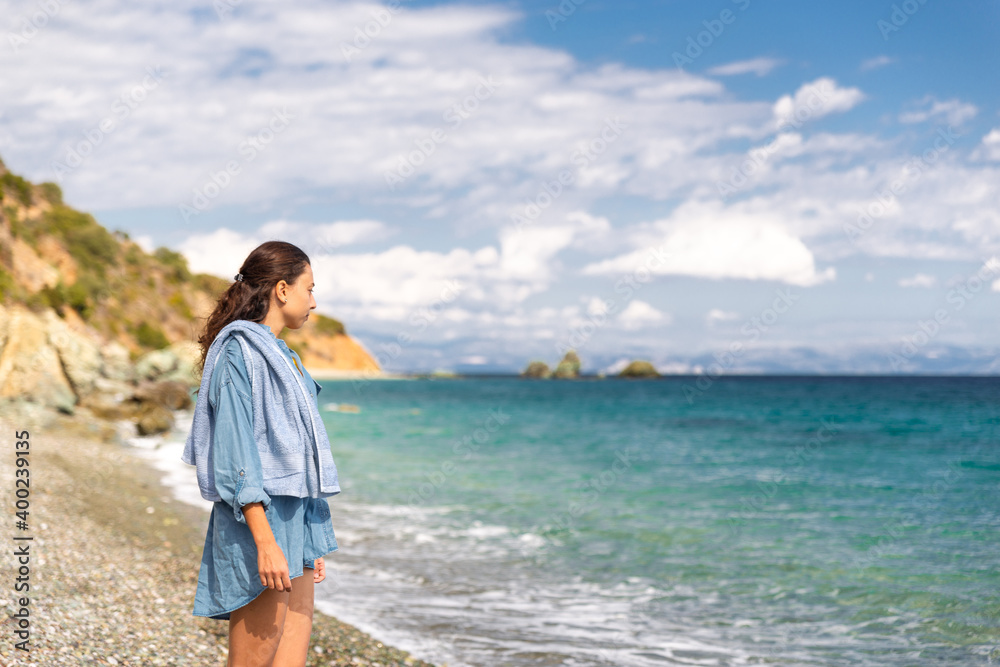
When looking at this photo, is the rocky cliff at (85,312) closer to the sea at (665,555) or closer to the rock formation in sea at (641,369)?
→ the sea at (665,555)

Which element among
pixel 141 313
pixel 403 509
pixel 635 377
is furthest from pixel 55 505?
pixel 635 377

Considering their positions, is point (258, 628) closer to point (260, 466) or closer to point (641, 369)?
point (260, 466)

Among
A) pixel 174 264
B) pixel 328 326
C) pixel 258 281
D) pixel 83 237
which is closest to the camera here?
pixel 258 281

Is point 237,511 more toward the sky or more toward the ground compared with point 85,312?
more toward the ground

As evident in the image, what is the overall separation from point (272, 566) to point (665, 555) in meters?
9.64

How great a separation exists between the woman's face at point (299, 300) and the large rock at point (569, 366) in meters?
174

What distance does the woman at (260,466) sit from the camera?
2.86 m

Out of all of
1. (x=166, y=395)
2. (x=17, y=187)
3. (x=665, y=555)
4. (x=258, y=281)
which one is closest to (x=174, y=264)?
(x=17, y=187)

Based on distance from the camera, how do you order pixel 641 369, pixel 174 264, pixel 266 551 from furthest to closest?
1. pixel 641 369
2. pixel 174 264
3. pixel 266 551

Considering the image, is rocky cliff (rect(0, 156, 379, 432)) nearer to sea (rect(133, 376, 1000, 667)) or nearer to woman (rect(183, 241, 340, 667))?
woman (rect(183, 241, 340, 667))

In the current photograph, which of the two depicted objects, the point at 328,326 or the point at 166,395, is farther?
the point at 328,326

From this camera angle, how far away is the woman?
2861 mm

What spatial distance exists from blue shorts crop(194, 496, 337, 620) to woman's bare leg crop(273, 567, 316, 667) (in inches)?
4.4

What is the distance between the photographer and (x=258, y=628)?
120 inches
